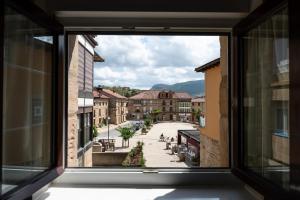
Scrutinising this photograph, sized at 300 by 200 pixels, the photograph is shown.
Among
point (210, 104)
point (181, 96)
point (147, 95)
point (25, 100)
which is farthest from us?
point (181, 96)

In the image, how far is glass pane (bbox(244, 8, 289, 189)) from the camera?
176 cm

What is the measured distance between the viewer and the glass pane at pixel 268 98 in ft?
5.79

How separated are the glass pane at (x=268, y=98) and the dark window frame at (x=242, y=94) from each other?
0.05 m

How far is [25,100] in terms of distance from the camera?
78.4 inches

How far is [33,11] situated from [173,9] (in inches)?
37.7

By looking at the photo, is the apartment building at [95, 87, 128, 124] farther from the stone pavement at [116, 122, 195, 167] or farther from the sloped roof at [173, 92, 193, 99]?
the sloped roof at [173, 92, 193, 99]

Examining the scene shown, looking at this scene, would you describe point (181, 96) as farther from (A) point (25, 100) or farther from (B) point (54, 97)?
(A) point (25, 100)

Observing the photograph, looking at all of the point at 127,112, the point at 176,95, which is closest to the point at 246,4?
the point at 127,112

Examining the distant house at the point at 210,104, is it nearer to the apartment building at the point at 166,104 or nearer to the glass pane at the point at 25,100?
the glass pane at the point at 25,100

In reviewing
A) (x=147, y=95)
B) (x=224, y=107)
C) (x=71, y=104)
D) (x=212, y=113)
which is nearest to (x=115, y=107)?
(x=147, y=95)

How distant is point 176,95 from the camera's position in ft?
143

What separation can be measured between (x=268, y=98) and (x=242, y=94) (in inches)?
17.0

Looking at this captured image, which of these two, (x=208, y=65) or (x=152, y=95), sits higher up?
(x=152, y=95)

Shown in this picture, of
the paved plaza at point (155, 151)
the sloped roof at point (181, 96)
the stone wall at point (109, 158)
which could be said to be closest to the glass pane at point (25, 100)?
the paved plaza at point (155, 151)
